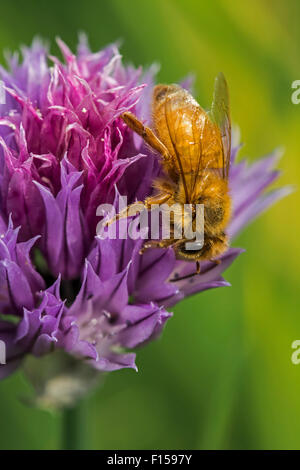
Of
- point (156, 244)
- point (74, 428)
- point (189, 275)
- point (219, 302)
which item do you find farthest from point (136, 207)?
point (219, 302)

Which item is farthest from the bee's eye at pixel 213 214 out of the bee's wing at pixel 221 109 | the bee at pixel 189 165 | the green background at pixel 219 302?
the green background at pixel 219 302

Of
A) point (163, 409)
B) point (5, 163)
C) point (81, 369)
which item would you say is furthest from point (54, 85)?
point (163, 409)

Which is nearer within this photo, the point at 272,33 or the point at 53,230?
the point at 53,230

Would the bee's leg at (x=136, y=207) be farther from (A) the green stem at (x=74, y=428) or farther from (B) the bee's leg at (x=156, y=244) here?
(A) the green stem at (x=74, y=428)

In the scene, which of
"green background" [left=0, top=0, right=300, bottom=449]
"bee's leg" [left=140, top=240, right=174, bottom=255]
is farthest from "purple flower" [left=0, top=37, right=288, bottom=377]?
"green background" [left=0, top=0, right=300, bottom=449]

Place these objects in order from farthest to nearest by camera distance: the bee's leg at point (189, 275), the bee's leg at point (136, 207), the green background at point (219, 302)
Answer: the green background at point (219, 302) < the bee's leg at point (189, 275) < the bee's leg at point (136, 207)

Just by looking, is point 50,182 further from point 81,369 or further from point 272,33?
point 272,33

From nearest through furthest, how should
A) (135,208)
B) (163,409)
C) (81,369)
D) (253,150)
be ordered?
(135,208), (81,369), (163,409), (253,150)
